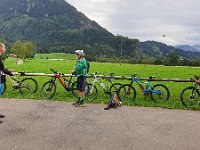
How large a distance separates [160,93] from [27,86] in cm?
600

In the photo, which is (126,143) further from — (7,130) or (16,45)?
(16,45)

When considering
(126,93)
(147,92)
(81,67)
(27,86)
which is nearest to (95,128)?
(81,67)

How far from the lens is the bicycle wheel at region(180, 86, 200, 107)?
535 inches

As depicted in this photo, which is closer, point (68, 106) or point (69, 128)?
point (69, 128)

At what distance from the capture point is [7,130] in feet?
30.2

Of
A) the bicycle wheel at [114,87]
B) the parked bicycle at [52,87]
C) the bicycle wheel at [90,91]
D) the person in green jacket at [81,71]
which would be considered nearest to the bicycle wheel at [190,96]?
the bicycle wheel at [114,87]

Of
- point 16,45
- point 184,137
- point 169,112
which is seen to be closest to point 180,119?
point 169,112

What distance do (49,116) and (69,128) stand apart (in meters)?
1.65

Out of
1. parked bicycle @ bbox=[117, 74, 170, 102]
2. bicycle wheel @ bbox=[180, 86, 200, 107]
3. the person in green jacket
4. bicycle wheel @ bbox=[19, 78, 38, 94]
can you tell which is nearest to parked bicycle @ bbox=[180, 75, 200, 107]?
bicycle wheel @ bbox=[180, 86, 200, 107]

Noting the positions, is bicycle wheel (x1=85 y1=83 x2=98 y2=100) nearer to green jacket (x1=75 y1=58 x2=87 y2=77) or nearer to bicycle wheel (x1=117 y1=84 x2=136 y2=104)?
bicycle wheel (x1=117 y1=84 x2=136 y2=104)

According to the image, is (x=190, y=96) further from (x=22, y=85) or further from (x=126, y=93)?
(x=22, y=85)

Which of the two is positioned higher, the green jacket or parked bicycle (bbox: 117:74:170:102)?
the green jacket

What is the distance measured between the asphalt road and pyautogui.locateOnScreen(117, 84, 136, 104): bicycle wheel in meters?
1.83

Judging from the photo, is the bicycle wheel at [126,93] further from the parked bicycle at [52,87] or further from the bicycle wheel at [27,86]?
the bicycle wheel at [27,86]
